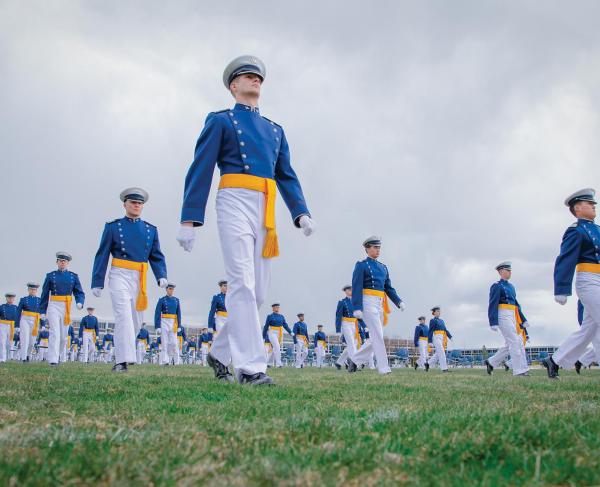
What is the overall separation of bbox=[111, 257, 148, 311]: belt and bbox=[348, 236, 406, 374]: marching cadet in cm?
456

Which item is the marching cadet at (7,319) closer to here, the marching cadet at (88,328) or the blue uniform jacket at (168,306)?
the marching cadet at (88,328)

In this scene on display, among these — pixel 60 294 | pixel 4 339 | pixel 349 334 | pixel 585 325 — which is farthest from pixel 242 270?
pixel 4 339

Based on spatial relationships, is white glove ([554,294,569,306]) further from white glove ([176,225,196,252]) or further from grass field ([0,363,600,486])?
white glove ([176,225,196,252])

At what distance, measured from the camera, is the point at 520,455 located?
198cm

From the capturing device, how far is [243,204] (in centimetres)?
539

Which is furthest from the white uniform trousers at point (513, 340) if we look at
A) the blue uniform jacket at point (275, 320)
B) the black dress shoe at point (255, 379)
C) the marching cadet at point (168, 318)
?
the blue uniform jacket at point (275, 320)

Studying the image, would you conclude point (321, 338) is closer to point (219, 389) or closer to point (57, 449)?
point (219, 389)

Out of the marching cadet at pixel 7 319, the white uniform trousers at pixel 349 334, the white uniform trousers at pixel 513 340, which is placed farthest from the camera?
the marching cadet at pixel 7 319

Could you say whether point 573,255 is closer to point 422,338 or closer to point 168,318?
point 168,318

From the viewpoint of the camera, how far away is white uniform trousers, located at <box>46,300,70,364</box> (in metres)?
14.0

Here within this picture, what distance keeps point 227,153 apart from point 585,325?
7.40m

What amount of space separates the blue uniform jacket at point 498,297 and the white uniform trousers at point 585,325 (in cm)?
330

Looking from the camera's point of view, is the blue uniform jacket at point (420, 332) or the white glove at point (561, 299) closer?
the white glove at point (561, 299)

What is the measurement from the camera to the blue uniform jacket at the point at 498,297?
44.6ft
